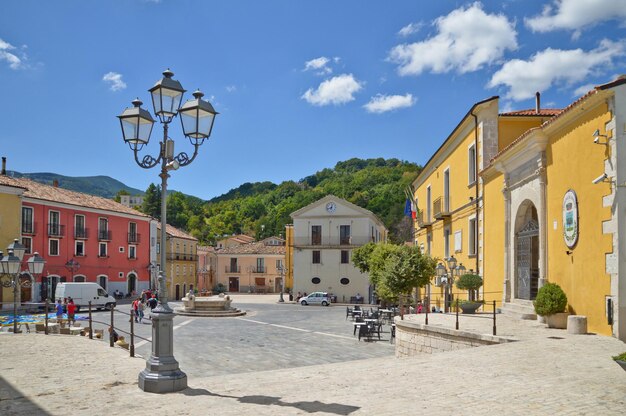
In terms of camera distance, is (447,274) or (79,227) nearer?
(447,274)

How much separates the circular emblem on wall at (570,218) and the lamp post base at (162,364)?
361 inches

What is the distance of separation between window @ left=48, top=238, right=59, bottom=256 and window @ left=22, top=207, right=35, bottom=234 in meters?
1.92

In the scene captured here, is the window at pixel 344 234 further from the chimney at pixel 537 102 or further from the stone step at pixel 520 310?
the stone step at pixel 520 310

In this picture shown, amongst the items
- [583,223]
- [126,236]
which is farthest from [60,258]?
[583,223]

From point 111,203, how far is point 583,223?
1700 inches

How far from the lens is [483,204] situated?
19.0 m

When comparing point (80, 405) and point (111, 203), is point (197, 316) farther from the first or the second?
point (80, 405)

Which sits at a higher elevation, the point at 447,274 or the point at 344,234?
the point at 344,234

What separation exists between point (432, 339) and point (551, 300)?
9.62 feet

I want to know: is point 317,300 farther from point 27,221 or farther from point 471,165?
point 471,165

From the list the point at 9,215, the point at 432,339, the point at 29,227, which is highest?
the point at 9,215

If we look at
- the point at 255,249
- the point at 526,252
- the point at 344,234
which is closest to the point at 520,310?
the point at 526,252

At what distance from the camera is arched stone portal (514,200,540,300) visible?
15.0 metres

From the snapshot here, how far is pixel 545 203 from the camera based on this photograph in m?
13.6
